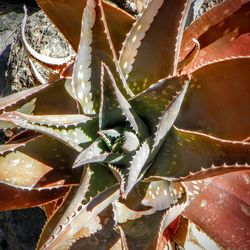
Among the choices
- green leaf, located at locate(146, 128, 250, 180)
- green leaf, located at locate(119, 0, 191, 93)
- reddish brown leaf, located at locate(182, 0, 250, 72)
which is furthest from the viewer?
reddish brown leaf, located at locate(182, 0, 250, 72)

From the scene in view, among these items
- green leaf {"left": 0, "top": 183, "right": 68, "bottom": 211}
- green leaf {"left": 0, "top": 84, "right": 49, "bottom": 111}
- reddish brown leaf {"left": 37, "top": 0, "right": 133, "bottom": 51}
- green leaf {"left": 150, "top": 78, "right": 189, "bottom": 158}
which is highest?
reddish brown leaf {"left": 37, "top": 0, "right": 133, "bottom": 51}

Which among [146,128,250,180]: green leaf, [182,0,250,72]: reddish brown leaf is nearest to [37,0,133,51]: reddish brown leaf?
[182,0,250,72]: reddish brown leaf

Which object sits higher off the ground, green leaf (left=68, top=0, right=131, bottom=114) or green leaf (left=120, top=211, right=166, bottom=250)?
green leaf (left=68, top=0, right=131, bottom=114)

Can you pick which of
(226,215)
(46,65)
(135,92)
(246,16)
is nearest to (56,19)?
(46,65)

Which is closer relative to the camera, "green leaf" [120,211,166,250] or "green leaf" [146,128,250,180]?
"green leaf" [146,128,250,180]

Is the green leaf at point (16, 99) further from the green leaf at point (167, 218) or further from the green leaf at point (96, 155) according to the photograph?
the green leaf at point (167, 218)

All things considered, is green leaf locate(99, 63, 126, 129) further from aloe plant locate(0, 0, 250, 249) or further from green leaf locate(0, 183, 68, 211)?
green leaf locate(0, 183, 68, 211)

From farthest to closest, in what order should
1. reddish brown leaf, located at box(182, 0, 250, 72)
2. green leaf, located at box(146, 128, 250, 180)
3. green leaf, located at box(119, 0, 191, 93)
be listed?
reddish brown leaf, located at box(182, 0, 250, 72) → green leaf, located at box(119, 0, 191, 93) → green leaf, located at box(146, 128, 250, 180)
